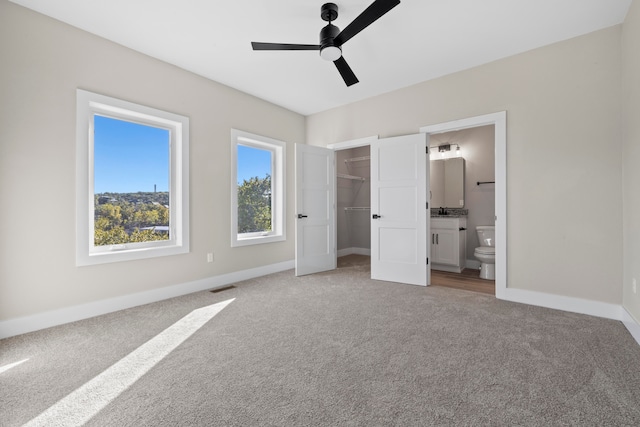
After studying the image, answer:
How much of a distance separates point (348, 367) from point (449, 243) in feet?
11.6

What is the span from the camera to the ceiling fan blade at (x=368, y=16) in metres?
1.95

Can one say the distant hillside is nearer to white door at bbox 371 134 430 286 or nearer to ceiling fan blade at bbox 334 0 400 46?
ceiling fan blade at bbox 334 0 400 46

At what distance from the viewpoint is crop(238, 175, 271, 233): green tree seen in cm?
441

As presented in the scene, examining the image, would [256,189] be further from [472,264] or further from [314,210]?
[472,264]

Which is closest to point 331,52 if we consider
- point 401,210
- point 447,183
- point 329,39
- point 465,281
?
point 329,39

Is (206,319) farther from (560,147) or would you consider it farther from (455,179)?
(455,179)

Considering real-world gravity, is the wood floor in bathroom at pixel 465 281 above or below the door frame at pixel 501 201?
below

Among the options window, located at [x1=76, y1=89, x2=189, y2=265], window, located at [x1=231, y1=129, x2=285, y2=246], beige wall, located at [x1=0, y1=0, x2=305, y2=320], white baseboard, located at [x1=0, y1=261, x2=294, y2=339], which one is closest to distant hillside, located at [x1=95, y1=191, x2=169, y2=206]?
window, located at [x1=76, y1=89, x2=189, y2=265]

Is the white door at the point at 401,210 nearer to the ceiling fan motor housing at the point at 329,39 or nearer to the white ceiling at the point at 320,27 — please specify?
the white ceiling at the point at 320,27

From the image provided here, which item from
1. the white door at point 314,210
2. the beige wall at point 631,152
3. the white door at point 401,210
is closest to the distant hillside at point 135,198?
the white door at point 314,210

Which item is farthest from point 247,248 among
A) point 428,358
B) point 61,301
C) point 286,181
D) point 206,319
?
point 428,358

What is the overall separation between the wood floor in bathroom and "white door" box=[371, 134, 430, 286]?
37 cm

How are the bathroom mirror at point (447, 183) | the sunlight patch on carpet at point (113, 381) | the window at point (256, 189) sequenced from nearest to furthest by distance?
the sunlight patch on carpet at point (113, 381)
the window at point (256, 189)
the bathroom mirror at point (447, 183)

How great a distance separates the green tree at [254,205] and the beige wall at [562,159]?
3094 mm
